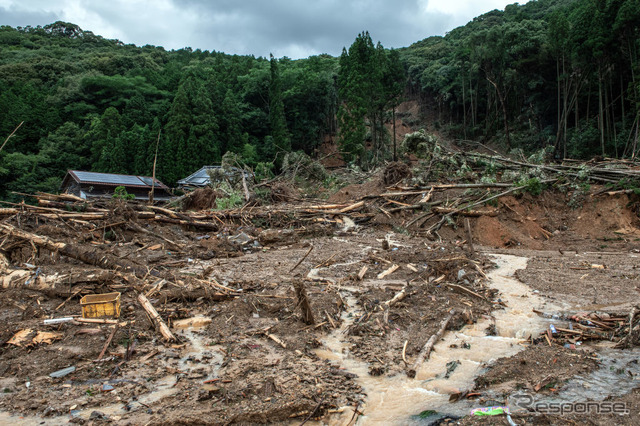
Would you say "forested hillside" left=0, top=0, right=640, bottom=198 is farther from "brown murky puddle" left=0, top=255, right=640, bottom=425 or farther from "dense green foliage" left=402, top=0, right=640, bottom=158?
"brown murky puddle" left=0, top=255, right=640, bottom=425

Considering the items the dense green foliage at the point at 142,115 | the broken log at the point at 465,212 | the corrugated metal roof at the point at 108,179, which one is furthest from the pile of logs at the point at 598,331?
the corrugated metal roof at the point at 108,179

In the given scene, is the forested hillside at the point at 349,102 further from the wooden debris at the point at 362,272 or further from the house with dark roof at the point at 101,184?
the wooden debris at the point at 362,272

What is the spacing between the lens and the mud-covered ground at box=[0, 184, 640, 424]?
3.20m

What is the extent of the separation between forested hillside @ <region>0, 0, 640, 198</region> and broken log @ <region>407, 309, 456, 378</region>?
48.4 feet

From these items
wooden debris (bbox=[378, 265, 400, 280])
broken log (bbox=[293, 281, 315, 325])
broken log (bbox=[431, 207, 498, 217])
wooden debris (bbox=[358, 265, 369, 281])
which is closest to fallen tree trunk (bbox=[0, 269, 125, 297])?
broken log (bbox=[293, 281, 315, 325])

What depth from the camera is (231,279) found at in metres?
6.50

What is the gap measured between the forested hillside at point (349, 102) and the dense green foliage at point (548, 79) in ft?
0.32

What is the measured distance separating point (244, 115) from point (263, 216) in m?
31.0

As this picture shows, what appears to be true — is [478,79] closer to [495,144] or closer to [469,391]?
[495,144]

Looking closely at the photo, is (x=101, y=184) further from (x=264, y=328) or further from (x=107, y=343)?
(x=264, y=328)

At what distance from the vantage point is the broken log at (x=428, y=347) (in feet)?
12.3

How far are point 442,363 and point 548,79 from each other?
32087mm

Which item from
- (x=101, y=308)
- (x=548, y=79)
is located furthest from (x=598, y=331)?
(x=548, y=79)

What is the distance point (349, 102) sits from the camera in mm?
28734
